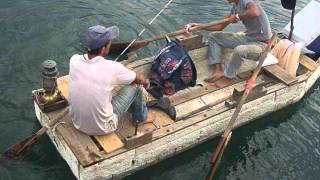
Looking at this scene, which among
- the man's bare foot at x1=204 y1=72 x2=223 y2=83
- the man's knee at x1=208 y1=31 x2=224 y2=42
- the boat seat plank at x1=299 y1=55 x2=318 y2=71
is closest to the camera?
the man's bare foot at x1=204 y1=72 x2=223 y2=83

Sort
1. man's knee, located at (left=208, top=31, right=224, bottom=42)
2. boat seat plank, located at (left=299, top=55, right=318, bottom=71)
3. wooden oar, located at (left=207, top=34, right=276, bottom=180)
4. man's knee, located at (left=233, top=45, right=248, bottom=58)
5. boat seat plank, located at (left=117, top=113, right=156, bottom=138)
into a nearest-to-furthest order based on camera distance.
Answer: wooden oar, located at (left=207, top=34, right=276, bottom=180) → boat seat plank, located at (left=117, top=113, right=156, bottom=138) → man's knee, located at (left=233, top=45, right=248, bottom=58) → man's knee, located at (left=208, top=31, right=224, bottom=42) → boat seat plank, located at (left=299, top=55, right=318, bottom=71)

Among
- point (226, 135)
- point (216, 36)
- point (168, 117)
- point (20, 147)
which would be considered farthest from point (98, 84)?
point (216, 36)

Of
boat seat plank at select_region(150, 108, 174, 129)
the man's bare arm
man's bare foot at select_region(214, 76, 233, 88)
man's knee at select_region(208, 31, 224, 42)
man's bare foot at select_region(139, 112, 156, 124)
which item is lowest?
man's bare foot at select_region(214, 76, 233, 88)

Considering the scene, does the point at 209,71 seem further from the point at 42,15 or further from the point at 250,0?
the point at 42,15

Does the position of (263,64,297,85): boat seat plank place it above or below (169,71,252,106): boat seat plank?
below

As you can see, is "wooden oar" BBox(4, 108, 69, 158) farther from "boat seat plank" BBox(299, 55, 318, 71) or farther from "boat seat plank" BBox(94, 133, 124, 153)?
"boat seat plank" BBox(299, 55, 318, 71)

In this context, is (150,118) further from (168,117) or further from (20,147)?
(20,147)

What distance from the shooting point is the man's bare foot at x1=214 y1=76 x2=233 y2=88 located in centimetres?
1017

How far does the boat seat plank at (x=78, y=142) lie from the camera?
7.52 m

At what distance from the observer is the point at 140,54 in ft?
39.8

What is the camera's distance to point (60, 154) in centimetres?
866

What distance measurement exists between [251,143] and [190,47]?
2.69 metres

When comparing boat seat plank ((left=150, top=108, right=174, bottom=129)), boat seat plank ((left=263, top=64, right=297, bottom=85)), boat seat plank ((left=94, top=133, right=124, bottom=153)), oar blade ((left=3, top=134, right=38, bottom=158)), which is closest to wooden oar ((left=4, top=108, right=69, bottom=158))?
oar blade ((left=3, top=134, right=38, bottom=158))

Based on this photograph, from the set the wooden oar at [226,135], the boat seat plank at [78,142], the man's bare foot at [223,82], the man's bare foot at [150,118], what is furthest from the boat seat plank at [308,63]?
the boat seat plank at [78,142]
